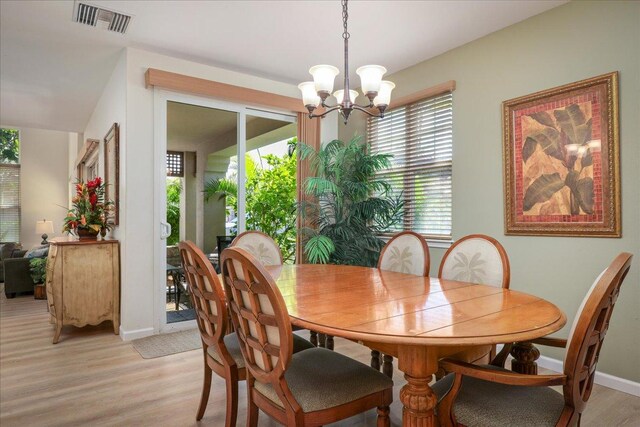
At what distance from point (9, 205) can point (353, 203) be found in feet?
27.3

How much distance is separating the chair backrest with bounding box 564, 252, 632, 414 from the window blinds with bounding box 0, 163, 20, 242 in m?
10.3

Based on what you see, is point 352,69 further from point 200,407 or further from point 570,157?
point 200,407

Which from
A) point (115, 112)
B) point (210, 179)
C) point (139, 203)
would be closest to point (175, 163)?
point (210, 179)

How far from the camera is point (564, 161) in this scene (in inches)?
110

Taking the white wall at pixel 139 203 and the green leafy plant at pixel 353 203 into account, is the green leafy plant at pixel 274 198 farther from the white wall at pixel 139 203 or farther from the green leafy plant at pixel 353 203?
the white wall at pixel 139 203

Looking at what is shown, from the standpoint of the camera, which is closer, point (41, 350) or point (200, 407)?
point (200, 407)

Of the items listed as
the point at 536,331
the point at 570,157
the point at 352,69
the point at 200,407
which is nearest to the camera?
the point at 536,331

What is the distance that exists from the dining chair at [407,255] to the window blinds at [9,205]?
29.6 ft

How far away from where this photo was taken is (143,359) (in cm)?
301

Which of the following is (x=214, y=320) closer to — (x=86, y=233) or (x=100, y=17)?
(x=100, y=17)

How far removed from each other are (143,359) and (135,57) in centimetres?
263

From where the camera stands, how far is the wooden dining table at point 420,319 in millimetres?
1192

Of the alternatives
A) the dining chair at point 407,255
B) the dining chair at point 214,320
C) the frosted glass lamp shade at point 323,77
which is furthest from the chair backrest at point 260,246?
the frosted glass lamp shade at point 323,77

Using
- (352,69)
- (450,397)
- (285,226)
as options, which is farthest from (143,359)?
(352,69)
